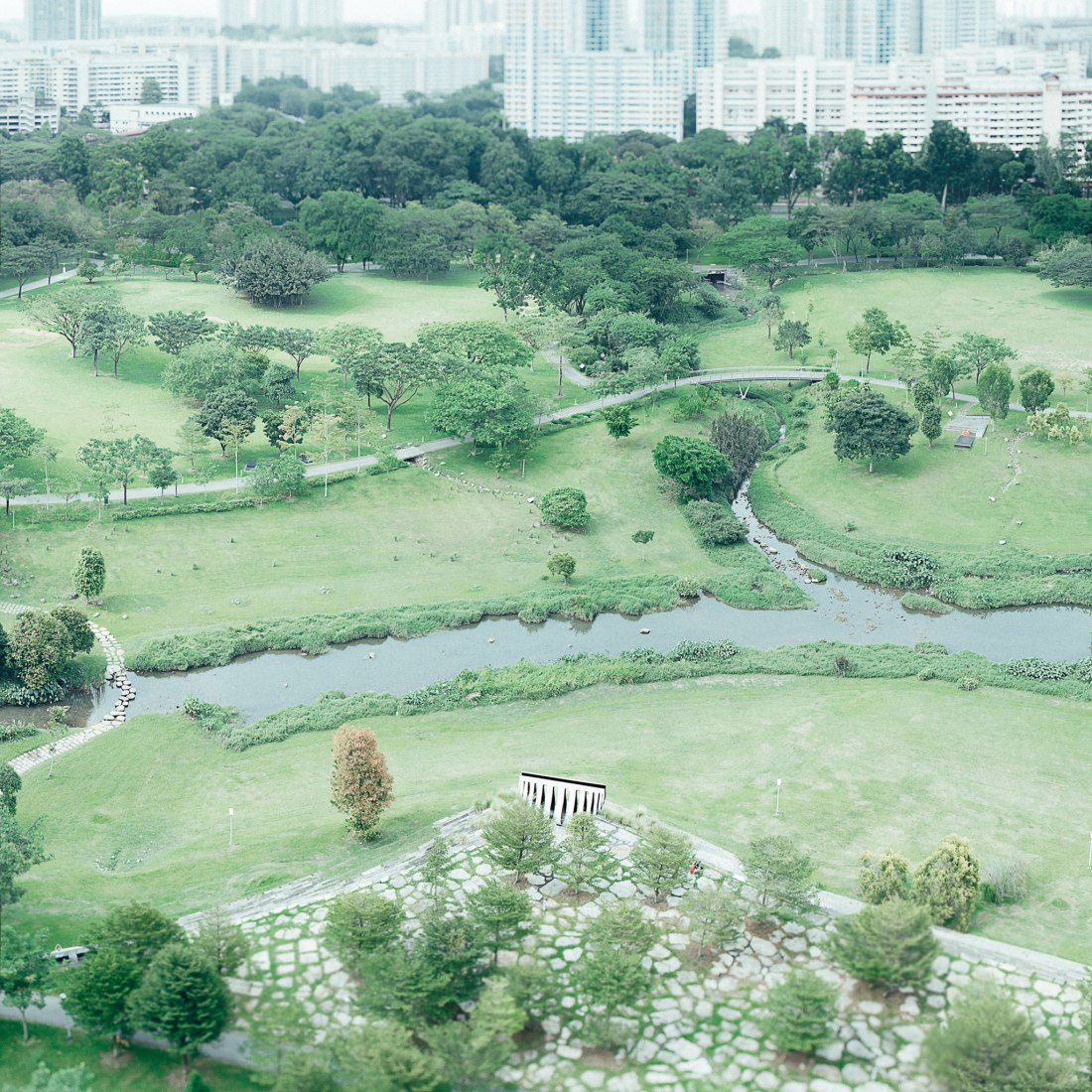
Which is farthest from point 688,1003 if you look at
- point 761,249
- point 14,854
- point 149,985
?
point 761,249

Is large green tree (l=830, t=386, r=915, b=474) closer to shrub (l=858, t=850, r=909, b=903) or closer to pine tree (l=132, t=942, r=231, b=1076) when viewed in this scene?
shrub (l=858, t=850, r=909, b=903)


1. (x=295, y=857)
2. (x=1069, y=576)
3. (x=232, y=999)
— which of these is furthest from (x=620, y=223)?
(x=232, y=999)

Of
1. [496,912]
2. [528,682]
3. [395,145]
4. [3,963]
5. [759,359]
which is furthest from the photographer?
[395,145]

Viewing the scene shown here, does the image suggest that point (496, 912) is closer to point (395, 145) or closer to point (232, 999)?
point (232, 999)

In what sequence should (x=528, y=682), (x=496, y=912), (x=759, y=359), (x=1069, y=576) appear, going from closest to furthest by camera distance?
(x=496, y=912) < (x=528, y=682) < (x=1069, y=576) < (x=759, y=359)

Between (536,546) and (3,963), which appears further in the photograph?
(536,546)

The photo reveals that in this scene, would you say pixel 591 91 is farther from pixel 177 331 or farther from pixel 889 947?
pixel 889 947

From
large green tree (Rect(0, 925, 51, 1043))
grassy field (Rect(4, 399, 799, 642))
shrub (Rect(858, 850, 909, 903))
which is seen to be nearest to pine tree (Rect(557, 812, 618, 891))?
shrub (Rect(858, 850, 909, 903))

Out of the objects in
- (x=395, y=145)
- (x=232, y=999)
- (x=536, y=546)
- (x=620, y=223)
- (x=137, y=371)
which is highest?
(x=395, y=145)
